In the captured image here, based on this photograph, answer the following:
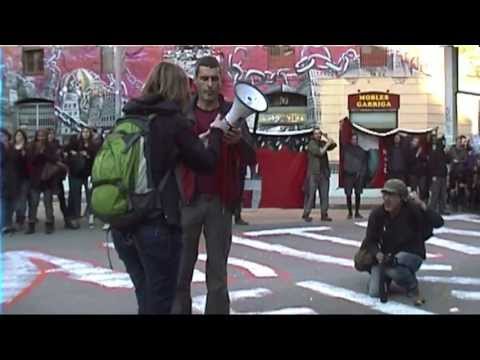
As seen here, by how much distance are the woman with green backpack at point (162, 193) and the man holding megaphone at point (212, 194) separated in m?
0.56

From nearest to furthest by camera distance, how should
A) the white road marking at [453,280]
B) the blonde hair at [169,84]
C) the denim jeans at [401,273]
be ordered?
the blonde hair at [169,84], the denim jeans at [401,273], the white road marking at [453,280]

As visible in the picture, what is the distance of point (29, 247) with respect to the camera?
320 inches

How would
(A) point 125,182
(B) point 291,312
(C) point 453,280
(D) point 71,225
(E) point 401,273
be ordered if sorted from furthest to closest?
(D) point 71,225
(C) point 453,280
(E) point 401,273
(B) point 291,312
(A) point 125,182

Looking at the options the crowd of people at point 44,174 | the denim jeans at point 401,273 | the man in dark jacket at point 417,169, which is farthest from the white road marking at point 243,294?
the crowd of people at point 44,174

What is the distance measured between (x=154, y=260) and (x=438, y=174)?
5633 mm

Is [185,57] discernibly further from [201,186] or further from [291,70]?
[291,70]

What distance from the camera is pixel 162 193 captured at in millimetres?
3492

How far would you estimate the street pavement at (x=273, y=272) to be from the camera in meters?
5.79

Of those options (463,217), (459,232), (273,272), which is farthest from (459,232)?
(273,272)

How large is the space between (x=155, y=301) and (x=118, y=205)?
50 cm

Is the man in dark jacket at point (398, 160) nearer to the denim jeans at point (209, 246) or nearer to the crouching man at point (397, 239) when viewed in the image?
the crouching man at point (397, 239)

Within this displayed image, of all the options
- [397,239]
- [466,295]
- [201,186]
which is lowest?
[466,295]
